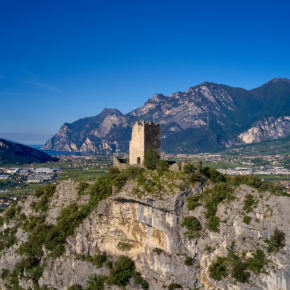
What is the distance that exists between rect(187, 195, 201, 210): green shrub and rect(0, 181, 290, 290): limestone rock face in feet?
1.47

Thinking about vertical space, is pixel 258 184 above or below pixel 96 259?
above

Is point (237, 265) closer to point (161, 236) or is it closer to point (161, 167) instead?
point (161, 236)

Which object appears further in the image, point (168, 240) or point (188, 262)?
point (168, 240)

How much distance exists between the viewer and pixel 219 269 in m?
36.1

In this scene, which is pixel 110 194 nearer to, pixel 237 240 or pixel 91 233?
pixel 91 233

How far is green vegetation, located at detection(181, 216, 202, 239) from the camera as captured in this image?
38.3 meters

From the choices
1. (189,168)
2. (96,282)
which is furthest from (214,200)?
(96,282)

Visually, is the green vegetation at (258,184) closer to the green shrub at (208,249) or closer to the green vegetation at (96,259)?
the green shrub at (208,249)

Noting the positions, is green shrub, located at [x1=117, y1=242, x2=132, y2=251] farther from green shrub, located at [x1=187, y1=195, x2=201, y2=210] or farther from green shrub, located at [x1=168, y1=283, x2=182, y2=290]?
green shrub, located at [x1=187, y1=195, x2=201, y2=210]

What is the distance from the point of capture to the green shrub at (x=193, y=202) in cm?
3903

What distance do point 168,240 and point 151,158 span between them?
1165cm

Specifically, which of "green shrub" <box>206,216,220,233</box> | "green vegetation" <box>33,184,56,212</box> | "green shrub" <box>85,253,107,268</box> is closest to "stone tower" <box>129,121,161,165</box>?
"green shrub" <box>206,216,220,233</box>

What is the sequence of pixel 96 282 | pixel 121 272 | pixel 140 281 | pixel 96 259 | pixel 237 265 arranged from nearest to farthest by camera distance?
pixel 237 265 → pixel 140 281 → pixel 121 272 → pixel 96 282 → pixel 96 259

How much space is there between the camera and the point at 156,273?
1581 inches
